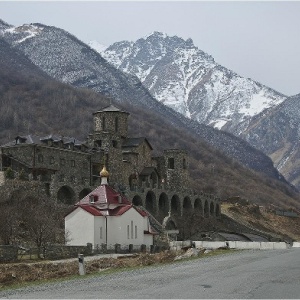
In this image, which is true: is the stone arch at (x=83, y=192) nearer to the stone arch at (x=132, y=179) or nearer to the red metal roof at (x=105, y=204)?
the red metal roof at (x=105, y=204)

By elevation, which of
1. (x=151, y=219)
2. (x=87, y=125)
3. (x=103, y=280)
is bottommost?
(x=103, y=280)

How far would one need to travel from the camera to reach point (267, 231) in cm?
10400

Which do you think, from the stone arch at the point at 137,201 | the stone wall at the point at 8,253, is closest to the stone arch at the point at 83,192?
the stone arch at the point at 137,201

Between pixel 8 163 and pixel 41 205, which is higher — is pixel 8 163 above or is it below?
above

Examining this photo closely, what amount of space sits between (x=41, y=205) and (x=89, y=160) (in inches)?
707

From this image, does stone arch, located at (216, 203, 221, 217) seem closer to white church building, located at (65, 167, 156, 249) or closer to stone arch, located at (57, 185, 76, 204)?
stone arch, located at (57, 185, 76, 204)

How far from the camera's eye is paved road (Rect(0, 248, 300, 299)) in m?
20.8

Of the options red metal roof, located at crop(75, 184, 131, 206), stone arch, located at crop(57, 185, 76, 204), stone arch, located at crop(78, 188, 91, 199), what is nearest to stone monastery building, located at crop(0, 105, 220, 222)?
stone arch, located at crop(57, 185, 76, 204)

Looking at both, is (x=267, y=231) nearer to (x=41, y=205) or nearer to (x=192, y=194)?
(x=192, y=194)

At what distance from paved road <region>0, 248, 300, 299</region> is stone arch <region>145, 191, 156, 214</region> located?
49.8 meters

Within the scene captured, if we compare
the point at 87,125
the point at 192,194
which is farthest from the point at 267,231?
the point at 87,125

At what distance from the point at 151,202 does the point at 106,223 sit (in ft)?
80.1

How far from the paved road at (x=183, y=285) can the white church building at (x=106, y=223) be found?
25511 millimetres

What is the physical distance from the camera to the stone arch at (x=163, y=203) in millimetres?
83875
